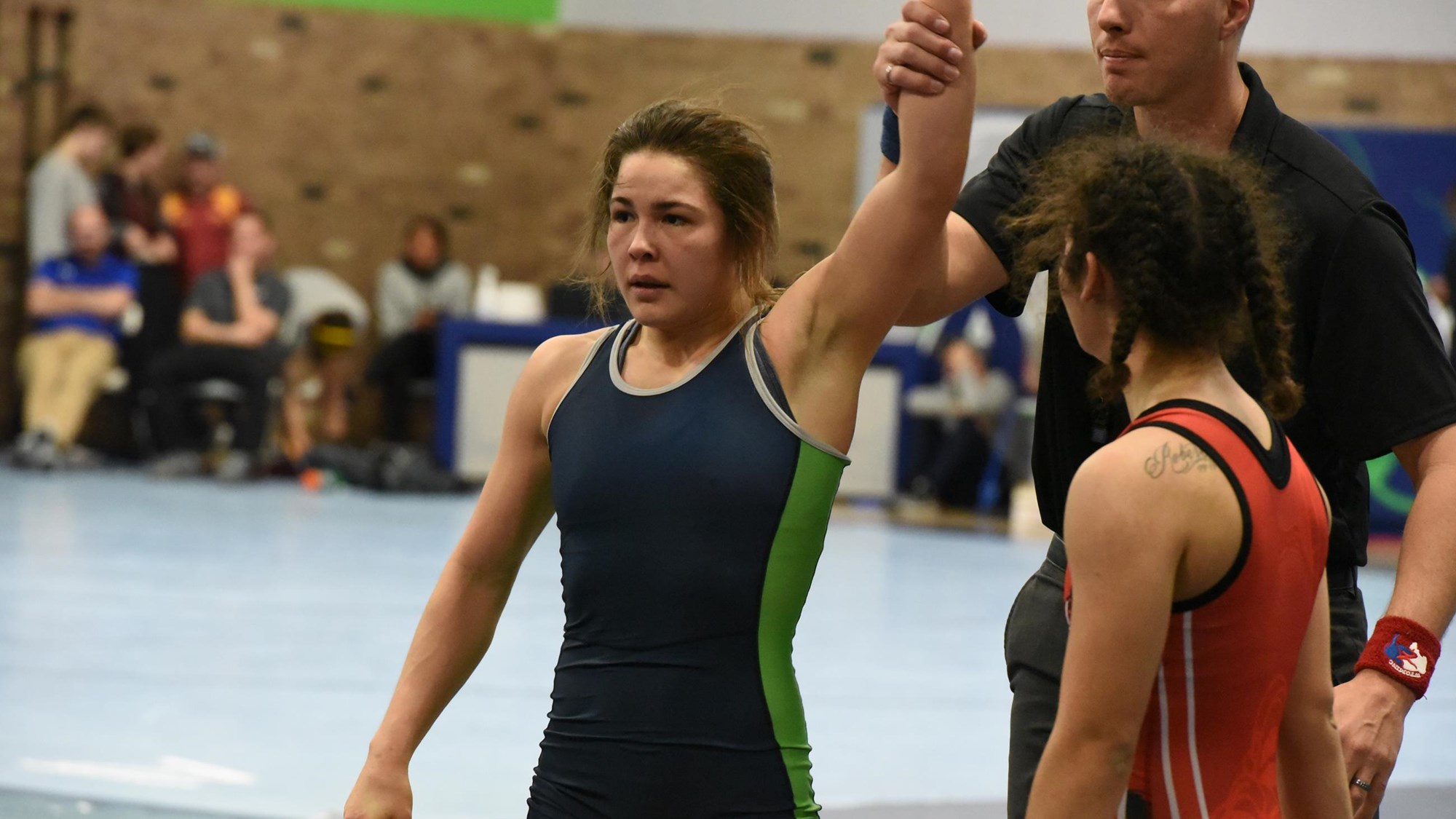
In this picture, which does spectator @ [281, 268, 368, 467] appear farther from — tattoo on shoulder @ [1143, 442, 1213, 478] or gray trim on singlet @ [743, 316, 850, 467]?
tattoo on shoulder @ [1143, 442, 1213, 478]

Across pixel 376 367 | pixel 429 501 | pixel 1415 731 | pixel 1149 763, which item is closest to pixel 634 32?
pixel 376 367

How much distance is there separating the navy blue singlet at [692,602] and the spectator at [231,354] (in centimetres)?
800

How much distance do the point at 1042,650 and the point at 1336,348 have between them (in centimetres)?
48

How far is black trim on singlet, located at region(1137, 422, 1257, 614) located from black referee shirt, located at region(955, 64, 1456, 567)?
0.44 meters

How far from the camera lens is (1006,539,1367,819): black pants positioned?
6.05 ft

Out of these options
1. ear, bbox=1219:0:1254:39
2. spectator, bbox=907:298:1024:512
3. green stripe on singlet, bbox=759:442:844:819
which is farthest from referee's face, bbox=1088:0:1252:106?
spectator, bbox=907:298:1024:512

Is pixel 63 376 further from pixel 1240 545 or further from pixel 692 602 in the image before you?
pixel 1240 545

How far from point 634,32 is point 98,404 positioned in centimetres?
432

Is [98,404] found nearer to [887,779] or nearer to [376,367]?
[376,367]

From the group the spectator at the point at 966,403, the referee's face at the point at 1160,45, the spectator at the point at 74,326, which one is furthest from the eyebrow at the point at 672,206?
the spectator at the point at 74,326

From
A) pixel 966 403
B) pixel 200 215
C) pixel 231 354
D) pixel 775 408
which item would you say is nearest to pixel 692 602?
pixel 775 408

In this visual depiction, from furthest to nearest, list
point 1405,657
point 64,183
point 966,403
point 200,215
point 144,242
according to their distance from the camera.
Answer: point 200,215
point 144,242
point 966,403
point 64,183
point 1405,657

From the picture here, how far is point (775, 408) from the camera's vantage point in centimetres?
170

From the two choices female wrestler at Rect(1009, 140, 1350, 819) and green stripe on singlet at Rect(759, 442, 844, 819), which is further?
green stripe on singlet at Rect(759, 442, 844, 819)
